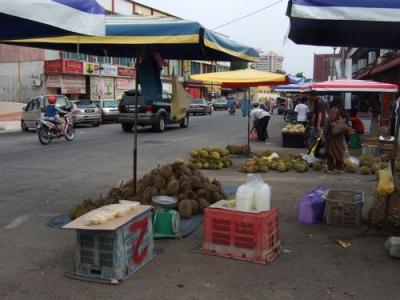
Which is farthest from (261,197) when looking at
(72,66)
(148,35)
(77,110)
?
(72,66)

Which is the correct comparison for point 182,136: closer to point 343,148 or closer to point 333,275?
point 343,148

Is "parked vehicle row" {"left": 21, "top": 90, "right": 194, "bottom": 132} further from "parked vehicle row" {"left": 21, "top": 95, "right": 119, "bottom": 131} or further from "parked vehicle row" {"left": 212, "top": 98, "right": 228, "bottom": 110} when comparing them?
"parked vehicle row" {"left": 212, "top": 98, "right": 228, "bottom": 110}

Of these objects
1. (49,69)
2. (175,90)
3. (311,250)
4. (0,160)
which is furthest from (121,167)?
(49,69)

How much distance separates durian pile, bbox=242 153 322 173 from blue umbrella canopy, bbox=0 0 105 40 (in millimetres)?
6382

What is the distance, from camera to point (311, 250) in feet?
17.5

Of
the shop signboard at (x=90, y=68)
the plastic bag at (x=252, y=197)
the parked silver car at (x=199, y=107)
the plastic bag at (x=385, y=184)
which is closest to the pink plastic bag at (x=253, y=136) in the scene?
the plastic bag at (x=385, y=184)

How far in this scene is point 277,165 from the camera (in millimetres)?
10914

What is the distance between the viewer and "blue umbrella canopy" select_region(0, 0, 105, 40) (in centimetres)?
393

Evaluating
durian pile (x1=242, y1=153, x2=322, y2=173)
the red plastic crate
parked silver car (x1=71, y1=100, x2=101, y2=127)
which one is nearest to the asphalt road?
the red plastic crate

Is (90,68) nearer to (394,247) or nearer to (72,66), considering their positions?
(72,66)

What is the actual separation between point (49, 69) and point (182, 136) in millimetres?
22954

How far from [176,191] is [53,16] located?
10.1 feet

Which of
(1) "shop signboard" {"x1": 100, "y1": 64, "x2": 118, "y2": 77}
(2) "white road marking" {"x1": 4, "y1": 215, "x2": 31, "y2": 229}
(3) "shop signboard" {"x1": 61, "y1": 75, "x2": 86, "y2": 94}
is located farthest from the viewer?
(1) "shop signboard" {"x1": 100, "y1": 64, "x2": 118, "y2": 77}

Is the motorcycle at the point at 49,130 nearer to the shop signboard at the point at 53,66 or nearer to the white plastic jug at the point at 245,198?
the white plastic jug at the point at 245,198
